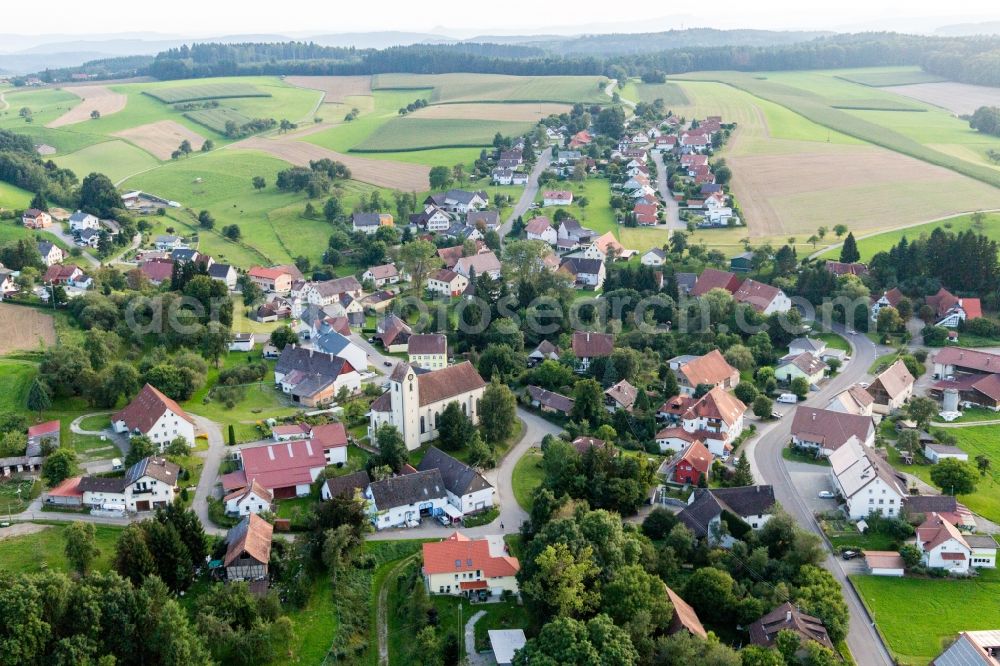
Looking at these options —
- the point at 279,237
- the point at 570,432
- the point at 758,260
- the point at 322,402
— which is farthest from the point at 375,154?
the point at 570,432

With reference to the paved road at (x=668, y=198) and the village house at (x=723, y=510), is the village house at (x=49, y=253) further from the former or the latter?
the village house at (x=723, y=510)

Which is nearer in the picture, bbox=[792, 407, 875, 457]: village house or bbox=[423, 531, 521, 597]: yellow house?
bbox=[423, 531, 521, 597]: yellow house

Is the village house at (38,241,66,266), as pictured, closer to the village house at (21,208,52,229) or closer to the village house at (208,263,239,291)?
the village house at (21,208,52,229)

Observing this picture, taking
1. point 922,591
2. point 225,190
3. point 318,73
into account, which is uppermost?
point 318,73

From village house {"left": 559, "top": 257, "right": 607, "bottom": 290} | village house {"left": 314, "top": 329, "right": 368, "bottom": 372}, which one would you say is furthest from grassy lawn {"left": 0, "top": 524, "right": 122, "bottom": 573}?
village house {"left": 559, "top": 257, "right": 607, "bottom": 290}

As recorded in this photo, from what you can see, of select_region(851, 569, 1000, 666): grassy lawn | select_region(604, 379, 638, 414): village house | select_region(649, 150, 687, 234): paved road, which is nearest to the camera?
select_region(851, 569, 1000, 666): grassy lawn

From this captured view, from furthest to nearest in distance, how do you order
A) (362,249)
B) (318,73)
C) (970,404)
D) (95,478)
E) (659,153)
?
(318,73) < (659,153) < (362,249) < (970,404) < (95,478)

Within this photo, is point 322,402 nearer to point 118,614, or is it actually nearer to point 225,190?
point 118,614
